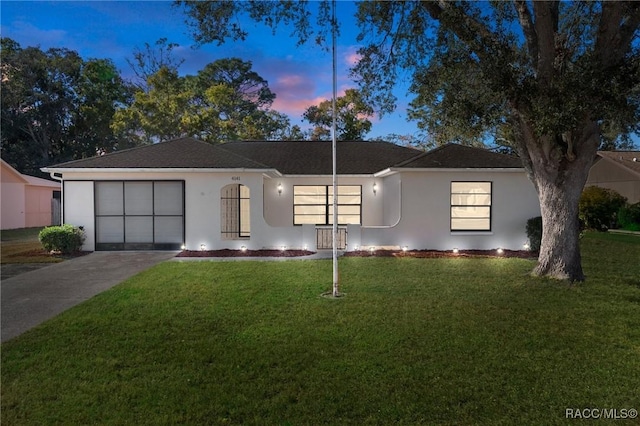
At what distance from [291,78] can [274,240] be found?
1413cm

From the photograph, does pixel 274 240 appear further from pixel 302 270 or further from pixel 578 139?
pixel 578 139

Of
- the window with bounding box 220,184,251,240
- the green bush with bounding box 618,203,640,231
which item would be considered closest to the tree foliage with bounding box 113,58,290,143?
the window with bounding box 220,184,251,240

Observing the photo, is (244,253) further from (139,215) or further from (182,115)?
(182,115)

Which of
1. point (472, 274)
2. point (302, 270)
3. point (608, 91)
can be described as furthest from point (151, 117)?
point (608, 91)

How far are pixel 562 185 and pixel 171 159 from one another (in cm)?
1176

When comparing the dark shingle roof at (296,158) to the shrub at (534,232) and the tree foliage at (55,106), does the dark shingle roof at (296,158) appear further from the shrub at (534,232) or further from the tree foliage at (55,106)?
the tree foliage at (55,106)

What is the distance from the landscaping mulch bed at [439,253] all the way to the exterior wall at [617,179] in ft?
50.8

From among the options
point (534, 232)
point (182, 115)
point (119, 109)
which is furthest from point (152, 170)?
point (119, 109)

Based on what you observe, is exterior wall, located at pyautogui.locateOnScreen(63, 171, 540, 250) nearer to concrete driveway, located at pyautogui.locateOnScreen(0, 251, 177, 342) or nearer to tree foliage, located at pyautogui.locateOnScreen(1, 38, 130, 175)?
concrete driveway, located at pyautogui.locateOnScreen(0, 251, 177, 342)

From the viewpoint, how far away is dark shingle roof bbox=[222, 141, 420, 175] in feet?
54.3

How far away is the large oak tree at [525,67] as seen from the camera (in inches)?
317

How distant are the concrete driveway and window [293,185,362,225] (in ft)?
18.7

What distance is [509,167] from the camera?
1381 centimetres

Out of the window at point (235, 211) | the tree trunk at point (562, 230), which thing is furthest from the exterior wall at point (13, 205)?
the tree trunk at point (562, 230)
